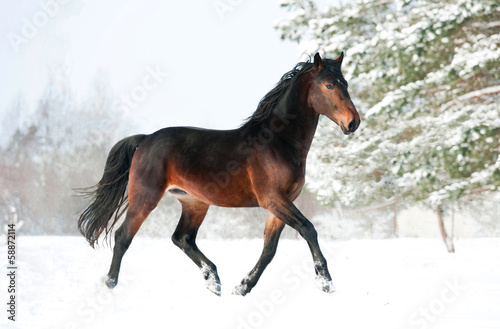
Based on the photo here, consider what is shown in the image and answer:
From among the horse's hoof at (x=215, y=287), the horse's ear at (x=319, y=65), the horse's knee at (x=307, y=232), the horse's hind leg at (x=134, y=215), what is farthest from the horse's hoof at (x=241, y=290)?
the horse's ear at (x=319, y=65)

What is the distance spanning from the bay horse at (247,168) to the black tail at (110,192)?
1 cm

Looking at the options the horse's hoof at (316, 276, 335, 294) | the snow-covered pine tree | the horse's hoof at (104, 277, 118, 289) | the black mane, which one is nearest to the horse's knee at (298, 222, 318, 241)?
the horse's hoof at (316, 276, 335, 294)

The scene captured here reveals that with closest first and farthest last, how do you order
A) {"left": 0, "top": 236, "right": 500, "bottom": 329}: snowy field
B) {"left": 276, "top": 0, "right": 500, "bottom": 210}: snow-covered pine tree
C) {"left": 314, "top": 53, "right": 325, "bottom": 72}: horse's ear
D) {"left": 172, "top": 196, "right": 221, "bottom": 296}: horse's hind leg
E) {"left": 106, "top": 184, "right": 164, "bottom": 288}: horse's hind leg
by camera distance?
{"left": 0, "top": 236, "right": 500, "bottom": 329}: snowy field, {"left": 314, "top": 53, "right": 325, "bottom": 72}: horse's ear, {"left": 106, "top": 184, "right": 164, "bottom": 288}: horse's hind leg, {"left": 172, "top": 196, "right": 221, "bottom": 296}: horse's hind leg, {"left": 276, "top": 0, "right": 500, "bottom": 210}: snow-covered pine tree

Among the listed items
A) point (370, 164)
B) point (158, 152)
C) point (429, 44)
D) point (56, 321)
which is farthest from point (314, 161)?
point (56, 321)

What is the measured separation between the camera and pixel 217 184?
4625 mm

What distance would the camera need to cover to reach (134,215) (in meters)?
4.98

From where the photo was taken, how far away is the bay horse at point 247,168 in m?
4.39

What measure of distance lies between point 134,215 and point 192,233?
63 cm

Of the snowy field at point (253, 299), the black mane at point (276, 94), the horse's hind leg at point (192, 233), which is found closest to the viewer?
the snowy field at point (253, 299)

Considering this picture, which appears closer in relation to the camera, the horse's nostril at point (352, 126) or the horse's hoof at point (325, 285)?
the horse's hoof at point (325, 285)

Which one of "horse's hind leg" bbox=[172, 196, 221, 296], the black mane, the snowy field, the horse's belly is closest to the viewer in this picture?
the snowy field

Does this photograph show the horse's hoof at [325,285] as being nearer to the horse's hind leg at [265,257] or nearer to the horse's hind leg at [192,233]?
the horse's hind leg at [265,257]

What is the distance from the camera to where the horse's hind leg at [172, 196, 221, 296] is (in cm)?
518

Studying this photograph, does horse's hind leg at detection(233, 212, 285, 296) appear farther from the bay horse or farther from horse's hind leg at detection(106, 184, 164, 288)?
horse's hind leg at detection(106, 184, 164, 288)
